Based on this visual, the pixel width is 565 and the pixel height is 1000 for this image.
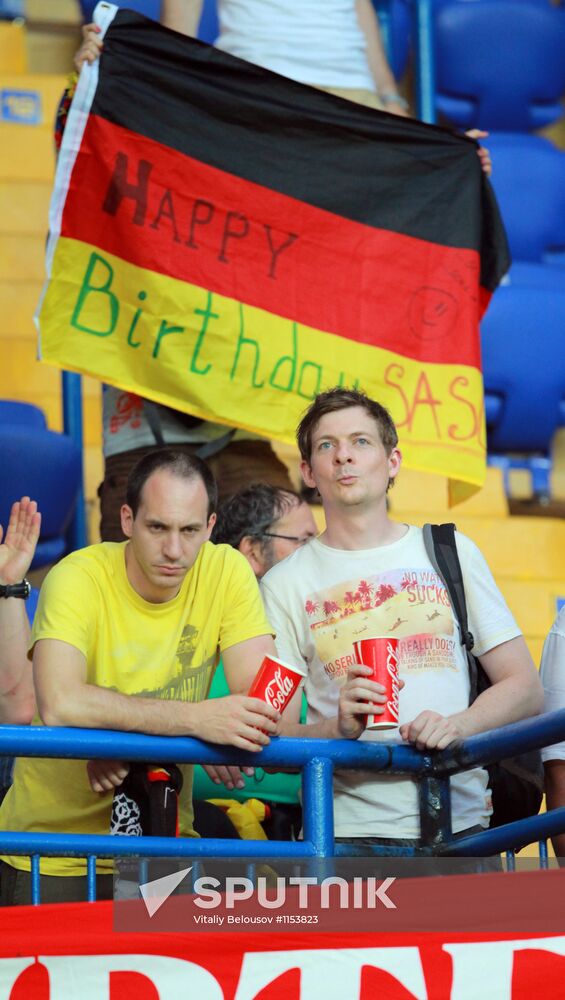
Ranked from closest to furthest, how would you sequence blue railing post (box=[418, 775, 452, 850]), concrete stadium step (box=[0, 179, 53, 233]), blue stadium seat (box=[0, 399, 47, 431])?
1. blue railing post (box=[418, 775, 452, 850])
2. blue stadium seat (box=[0, 399, 47, 431])
3. concrete stadium step (box=[0, 179, 53, 233])

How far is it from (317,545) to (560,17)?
17.8 feet

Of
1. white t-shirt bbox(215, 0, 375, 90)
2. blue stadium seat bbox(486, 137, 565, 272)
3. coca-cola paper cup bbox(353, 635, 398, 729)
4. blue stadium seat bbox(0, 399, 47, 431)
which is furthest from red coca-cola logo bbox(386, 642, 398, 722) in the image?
blue stadium seat bbox(486, 137, 565, 272)

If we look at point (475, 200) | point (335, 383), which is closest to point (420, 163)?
point (475, 200)

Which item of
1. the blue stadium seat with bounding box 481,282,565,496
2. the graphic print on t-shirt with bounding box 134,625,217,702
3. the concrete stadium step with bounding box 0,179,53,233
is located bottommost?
the graphic print on t-shirt with bounding box 134,625,217,702

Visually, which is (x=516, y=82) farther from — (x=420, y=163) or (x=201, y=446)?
(x=201, y=446)

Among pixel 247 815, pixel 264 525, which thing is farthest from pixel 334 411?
pixel 247 815

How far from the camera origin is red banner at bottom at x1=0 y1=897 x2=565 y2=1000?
7.69ft

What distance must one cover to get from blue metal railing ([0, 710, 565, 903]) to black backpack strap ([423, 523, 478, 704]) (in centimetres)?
28

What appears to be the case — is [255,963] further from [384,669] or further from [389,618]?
[389,618]

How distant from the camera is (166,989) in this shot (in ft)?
7.73

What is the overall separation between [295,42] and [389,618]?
9.72ft

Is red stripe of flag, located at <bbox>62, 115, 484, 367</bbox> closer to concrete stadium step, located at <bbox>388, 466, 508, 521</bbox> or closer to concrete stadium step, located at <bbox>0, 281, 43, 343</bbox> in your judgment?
concrete stadium step, located at <bbox>388, 466, 508, 521</bbox>

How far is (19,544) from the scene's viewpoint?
10.3 ft

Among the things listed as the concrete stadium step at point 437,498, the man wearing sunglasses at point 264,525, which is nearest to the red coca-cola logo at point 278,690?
the man wearing sunglasses at point 264,525
